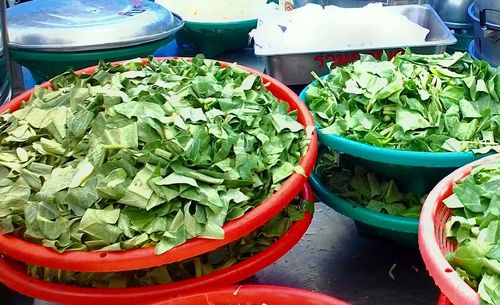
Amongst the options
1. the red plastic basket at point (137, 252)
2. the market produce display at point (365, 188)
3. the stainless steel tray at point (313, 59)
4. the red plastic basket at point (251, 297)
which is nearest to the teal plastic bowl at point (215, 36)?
A: the stainless steel tray at point (313, 59)

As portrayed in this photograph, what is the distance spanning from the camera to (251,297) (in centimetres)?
99

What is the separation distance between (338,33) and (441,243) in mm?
1033

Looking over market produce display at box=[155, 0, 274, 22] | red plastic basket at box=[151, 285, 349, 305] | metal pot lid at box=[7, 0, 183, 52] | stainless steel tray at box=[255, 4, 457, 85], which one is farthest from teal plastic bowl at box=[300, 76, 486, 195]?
market produce display at box=[155, 0, 274, 22]

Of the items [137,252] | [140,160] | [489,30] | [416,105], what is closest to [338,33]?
[489,30]

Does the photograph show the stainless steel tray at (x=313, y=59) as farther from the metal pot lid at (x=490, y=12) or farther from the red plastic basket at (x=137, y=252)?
the red plastic basket at (x=137, y=252)

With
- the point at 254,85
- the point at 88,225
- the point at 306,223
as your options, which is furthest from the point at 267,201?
the point at 254,85

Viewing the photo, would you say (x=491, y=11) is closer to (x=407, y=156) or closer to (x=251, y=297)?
(x=407, y=156)

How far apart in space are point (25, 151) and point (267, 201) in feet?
1.73

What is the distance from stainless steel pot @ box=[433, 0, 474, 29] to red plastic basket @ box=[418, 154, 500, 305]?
1449 mm

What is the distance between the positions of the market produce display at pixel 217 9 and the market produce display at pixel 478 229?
1428mm

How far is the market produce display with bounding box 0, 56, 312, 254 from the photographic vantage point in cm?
98

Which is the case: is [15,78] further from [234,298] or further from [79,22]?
[234,298]

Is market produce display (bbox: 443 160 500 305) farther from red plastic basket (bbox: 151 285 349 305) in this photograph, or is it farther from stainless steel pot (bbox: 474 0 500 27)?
stainless steel pot (bbox: 474 0 500 27)

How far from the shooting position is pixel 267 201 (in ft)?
3.36
